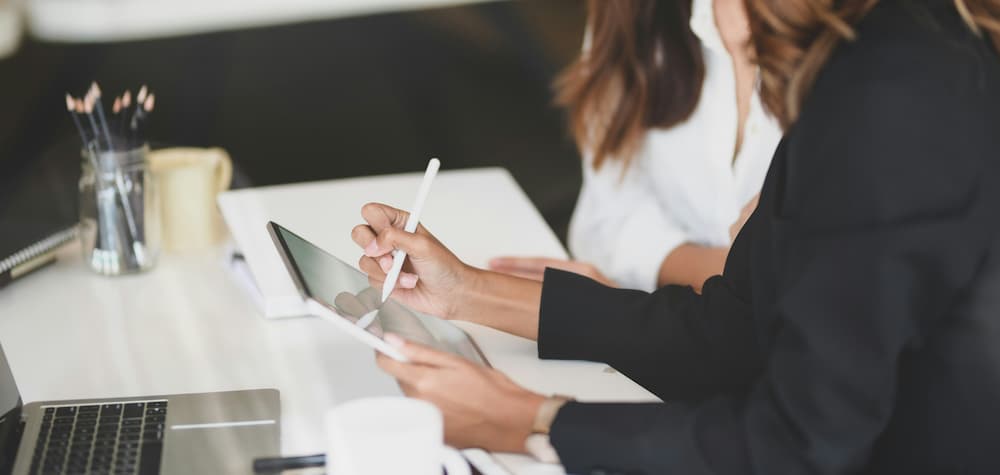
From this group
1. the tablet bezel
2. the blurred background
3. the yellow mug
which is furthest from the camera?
the blurred background

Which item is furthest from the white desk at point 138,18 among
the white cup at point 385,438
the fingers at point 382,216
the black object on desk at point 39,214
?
the white cup at point 385,438

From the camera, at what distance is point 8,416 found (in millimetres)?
955

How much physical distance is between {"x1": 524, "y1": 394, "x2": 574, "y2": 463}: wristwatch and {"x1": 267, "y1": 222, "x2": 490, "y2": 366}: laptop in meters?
0.12

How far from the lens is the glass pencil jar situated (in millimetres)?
1353

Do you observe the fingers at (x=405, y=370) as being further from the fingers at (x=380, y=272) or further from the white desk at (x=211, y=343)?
the fingers at (x=380, y=272)

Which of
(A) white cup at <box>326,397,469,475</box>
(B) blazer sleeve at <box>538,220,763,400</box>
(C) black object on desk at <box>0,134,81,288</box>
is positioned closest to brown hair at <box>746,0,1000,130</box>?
(B) blazer sleeve at <box>538,220,763,400</box>

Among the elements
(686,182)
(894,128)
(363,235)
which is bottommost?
(686,182)

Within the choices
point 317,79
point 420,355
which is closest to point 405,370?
point 420,355

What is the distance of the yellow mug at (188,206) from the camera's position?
1.45m

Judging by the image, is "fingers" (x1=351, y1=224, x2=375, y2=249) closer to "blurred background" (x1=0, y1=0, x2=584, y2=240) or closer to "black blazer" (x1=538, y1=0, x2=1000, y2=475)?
"black blazer" (x1=538, y1=0, x2=1000, y2=475)

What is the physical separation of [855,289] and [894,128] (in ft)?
0.38

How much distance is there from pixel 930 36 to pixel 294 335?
0.70 metres

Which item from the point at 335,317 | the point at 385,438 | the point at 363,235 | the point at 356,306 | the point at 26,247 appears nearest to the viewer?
the point at 385,438

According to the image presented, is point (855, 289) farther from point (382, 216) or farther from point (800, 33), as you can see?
point (382, 216)
